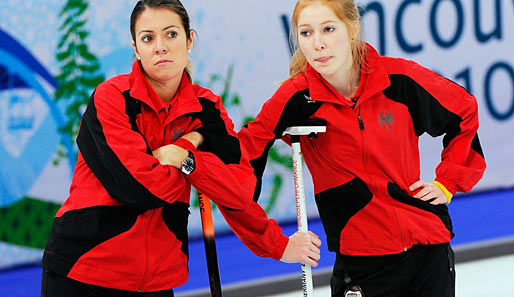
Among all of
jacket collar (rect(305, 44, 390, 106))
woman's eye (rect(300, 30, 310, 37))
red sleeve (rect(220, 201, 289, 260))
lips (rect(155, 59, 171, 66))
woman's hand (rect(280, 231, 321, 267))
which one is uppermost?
woman's eye (rect(300, 30, 310, 37))

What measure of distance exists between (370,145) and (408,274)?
1.26 ft

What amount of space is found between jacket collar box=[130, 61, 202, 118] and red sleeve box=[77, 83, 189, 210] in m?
0.05

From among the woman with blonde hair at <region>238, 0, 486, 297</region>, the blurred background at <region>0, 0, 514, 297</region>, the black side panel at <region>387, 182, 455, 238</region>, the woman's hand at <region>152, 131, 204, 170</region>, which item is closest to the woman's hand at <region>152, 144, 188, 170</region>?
the woman's hand at <region>152, 131, 204, 170</region>

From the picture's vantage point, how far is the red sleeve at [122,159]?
1938 mm

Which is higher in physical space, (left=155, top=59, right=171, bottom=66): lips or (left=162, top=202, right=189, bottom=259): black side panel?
(left=155, top=59, right=171, bottom=66): lips

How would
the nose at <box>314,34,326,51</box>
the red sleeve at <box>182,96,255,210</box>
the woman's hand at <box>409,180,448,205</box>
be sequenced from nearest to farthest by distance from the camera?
the red sleeve at <box>182,96,255,210</box> < the nose at <box>314,34,326,51</box> < the woman's hand at <box>409,180,448,205</box>

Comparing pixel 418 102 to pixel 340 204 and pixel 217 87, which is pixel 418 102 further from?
pixel 217 87

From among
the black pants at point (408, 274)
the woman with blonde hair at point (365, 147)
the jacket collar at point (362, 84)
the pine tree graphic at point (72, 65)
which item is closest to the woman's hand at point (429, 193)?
the woman with blonde hair at point (365, 147)

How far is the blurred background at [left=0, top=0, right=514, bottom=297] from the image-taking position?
12.9 feet

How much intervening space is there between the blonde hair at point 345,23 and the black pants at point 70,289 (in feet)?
2.75

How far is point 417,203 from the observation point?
2.29 metres

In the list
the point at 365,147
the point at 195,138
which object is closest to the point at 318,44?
the point at 365,147

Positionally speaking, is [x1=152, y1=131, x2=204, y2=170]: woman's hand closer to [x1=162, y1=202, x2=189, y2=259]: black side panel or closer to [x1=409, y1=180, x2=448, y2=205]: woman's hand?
[x1=162, y1=202, x2=189, y2=259]: black side panel

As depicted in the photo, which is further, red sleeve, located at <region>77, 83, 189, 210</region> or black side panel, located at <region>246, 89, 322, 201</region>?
black side panel, located at <region>246, 89, 322, 201</region>
